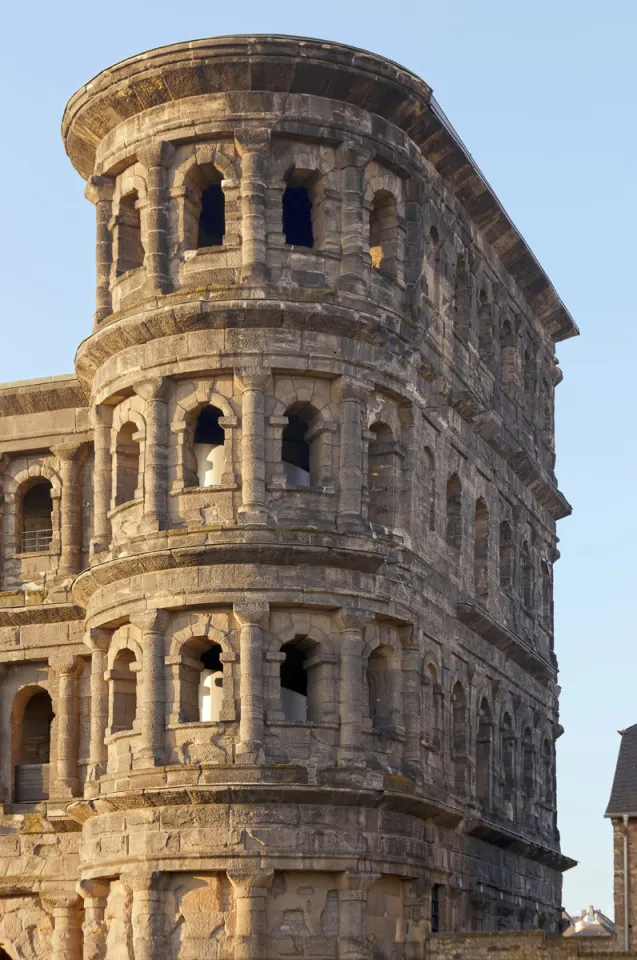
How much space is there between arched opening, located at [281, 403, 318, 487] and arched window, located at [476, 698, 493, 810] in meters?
9.20

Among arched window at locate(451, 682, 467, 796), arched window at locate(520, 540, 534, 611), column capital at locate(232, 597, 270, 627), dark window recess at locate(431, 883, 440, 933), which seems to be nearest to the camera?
column capital at locate(232, 597, 270, 627)

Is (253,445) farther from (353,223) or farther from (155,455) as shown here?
(353,223)

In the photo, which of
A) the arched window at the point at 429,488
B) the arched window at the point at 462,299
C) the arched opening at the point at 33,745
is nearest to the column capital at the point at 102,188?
the arched window at the point at 429,488

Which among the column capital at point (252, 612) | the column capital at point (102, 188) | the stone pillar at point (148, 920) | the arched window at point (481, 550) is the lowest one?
the stone pillar at point (148, 920)

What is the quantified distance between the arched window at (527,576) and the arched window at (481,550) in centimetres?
447

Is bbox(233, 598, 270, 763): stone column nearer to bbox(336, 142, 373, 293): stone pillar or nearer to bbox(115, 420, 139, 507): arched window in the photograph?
bbox(115, 420, 139, 507): arched window

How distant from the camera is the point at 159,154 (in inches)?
1838

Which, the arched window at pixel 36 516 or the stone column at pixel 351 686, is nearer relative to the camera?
the stone column at pixel 351 686

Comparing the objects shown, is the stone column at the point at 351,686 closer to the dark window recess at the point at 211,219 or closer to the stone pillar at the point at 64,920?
the stone pillar at the point at 64,920

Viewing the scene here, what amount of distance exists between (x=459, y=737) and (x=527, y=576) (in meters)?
9.16

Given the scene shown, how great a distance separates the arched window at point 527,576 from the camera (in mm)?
59406

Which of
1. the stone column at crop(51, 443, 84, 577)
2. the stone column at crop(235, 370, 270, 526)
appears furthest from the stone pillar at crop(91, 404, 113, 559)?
the stone column at crop(235, 370, 270, 526)

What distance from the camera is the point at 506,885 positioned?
54.4 m

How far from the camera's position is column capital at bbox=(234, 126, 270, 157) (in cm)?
4606
